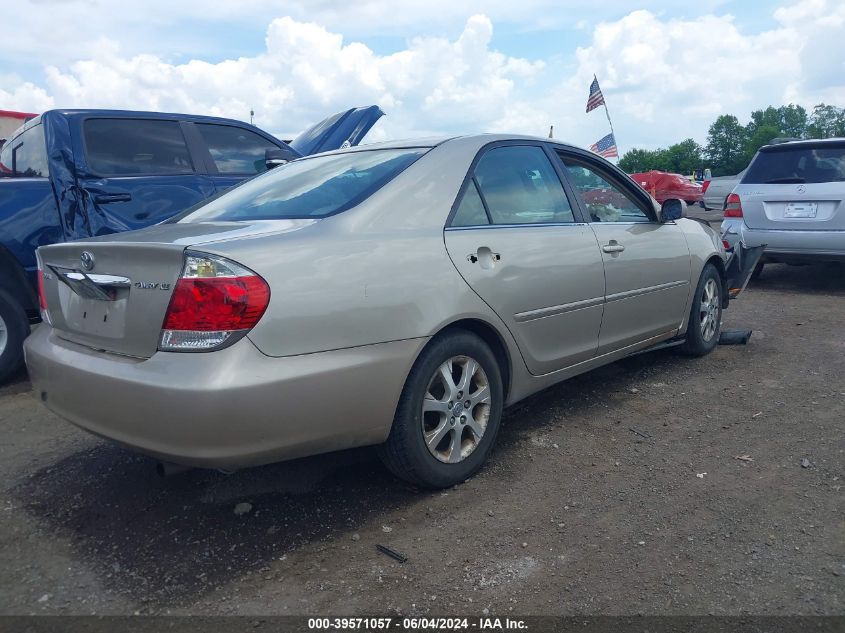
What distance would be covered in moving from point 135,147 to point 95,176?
52 cm

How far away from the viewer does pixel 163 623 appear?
2.23 metres

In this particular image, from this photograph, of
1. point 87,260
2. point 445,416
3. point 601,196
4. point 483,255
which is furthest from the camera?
point 601,196

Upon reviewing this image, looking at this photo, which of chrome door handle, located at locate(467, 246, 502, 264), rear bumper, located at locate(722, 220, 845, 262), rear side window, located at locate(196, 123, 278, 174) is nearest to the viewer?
chrome door handle, located at locate(467, 246, 502, 264)

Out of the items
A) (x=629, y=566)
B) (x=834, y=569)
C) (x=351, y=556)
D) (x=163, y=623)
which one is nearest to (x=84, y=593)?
(x=163, y=623)

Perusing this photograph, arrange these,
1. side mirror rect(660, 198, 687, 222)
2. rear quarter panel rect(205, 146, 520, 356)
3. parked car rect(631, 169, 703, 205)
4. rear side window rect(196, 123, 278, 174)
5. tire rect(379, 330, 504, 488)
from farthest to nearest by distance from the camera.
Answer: parked car rect(631, 169, 703, 205) → rear side window rect(196, 123, 278, 174) → side mirror rect(660, 198, 687, 222) → tire rect(379, 330, 504, 488) → rear quarter panel rect(205, 146, 520, 356)

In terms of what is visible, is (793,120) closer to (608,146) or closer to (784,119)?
(784,119)

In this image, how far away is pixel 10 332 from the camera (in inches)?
187

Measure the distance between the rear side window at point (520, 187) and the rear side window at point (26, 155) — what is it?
345 cm

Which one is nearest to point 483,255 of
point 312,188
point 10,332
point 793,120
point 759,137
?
point 312,188

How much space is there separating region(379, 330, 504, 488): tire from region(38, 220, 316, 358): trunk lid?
0.78m

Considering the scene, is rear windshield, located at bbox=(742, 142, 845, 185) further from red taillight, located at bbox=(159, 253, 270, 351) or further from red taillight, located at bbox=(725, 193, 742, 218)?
red taillight, located at bbox=(159, 253, 270, 351)

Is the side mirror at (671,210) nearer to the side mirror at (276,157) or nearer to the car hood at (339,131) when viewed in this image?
the side mirror at (276,157)

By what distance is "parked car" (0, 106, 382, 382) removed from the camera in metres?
4.79

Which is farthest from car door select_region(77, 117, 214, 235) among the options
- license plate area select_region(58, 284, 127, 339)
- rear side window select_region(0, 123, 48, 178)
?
license plate area select_region(58, 284, 127, 339)
